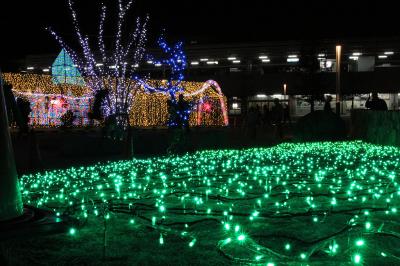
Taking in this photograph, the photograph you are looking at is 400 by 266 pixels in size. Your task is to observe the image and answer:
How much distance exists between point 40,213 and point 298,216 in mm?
2814

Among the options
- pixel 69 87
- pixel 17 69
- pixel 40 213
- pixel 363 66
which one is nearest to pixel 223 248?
pixel 40 213

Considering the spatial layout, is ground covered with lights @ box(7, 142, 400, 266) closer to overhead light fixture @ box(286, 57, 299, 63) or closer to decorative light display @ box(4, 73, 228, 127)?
decorative light display @ box(4, 73, 228, 127)

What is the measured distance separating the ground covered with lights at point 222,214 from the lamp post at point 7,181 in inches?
18.8

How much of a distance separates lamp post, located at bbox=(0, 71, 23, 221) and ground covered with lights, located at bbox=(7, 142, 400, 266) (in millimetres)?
476

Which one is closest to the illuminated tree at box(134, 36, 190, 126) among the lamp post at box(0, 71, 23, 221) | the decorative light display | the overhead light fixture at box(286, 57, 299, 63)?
the decorative light display

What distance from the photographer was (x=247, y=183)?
9133 millimetres

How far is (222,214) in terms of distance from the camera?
6.04m

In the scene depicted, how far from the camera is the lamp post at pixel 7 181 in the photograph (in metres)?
4.13

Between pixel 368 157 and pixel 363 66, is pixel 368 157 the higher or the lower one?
the lower one

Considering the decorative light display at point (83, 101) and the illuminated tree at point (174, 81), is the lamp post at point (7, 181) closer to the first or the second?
the illuminated tree at point (174, 81)

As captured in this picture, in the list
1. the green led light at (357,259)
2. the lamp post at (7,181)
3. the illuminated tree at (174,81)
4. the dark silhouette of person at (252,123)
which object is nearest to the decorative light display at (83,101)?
the illuminated tree at (174,81)

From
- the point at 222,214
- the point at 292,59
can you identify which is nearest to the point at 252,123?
the point at 222,214

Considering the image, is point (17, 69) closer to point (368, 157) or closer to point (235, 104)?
point (235, 104)

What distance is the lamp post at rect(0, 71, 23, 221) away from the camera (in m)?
4.13
